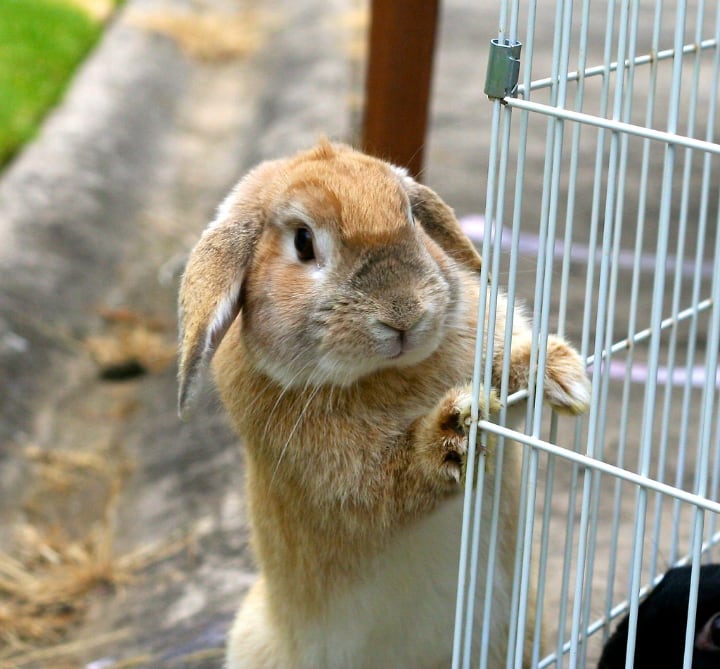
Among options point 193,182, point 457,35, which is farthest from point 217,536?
point 457,35

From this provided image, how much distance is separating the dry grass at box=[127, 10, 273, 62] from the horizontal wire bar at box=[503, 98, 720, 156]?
6.39 m

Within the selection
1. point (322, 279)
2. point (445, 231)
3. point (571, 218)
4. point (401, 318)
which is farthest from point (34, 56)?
point (571, 218)

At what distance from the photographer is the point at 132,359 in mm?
4816

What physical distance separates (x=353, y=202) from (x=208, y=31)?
6.39 m

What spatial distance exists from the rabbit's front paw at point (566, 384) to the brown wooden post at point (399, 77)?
190 centimetres

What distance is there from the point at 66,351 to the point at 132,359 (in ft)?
0.86

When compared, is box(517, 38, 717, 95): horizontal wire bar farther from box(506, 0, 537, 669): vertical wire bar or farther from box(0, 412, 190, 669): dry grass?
box(0, 412, 190, 669): dry grass

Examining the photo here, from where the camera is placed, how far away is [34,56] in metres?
6.68

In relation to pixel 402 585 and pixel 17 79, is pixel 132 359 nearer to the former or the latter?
pixel 17 79

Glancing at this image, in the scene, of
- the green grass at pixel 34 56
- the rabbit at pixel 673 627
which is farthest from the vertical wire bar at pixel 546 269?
the green grass at pixel 34 56

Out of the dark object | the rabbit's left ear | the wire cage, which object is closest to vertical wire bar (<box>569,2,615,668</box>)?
the wire cage

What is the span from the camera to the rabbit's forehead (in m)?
2.05

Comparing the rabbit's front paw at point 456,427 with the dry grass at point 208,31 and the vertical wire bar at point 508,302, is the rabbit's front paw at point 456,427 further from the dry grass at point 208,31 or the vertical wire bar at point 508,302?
the dry grass at point 208,31

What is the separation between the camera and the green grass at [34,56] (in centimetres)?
596
